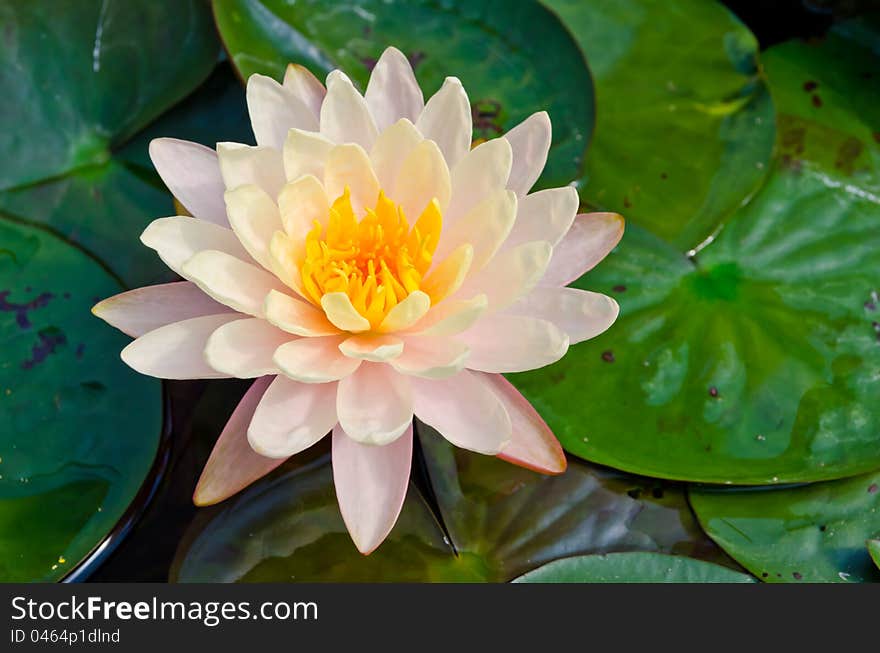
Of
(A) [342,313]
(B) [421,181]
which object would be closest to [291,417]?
(A) [342,313]

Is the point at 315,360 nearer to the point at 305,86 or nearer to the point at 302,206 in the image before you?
the point at 302,206

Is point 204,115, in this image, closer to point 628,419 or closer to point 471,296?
point 471,296

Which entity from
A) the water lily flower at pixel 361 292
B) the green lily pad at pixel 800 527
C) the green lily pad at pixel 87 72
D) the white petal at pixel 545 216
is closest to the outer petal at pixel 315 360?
the water lily flower at pixel 361 292

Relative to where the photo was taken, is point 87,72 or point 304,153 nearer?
point 304,153

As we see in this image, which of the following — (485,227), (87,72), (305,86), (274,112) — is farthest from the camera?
(87,72)

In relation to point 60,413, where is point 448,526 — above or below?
below

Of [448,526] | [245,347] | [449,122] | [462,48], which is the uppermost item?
[449,122]

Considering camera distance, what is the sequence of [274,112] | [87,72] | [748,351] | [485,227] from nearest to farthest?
1. [485,227]
2. [274,112]
3. [748,351]
4. [87,72]

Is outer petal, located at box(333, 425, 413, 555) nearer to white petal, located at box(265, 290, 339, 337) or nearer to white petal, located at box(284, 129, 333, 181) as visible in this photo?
white petal, located at box(265, 290, 339, 337)
